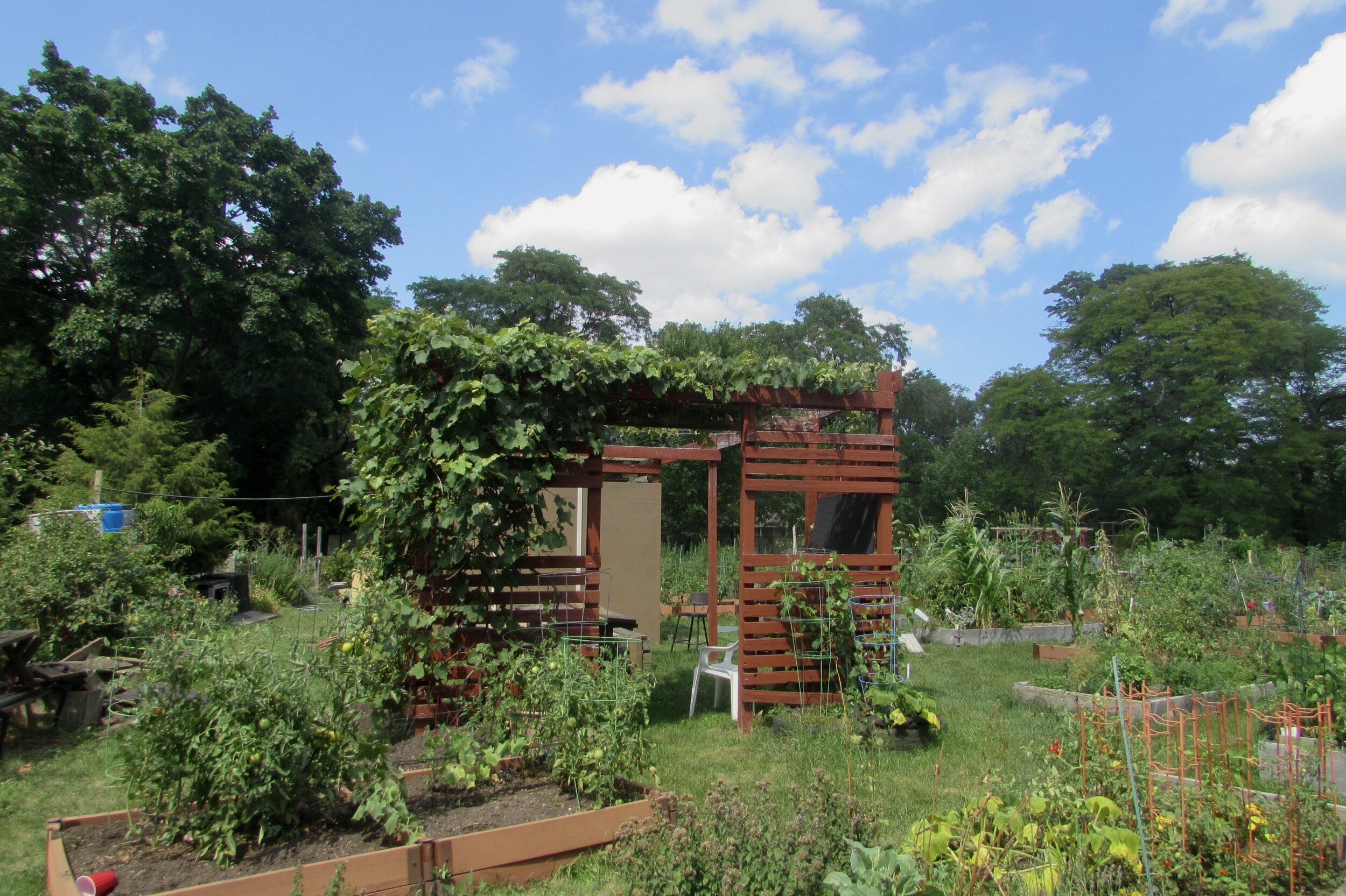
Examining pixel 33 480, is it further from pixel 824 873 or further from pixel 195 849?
pixel 824 873

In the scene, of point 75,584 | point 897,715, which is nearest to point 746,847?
point 897,715

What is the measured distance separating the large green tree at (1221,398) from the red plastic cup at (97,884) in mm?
25897

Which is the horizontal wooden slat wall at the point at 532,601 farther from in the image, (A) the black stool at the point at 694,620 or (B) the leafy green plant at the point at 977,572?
(B) the leafy green plant at the point at 977,572

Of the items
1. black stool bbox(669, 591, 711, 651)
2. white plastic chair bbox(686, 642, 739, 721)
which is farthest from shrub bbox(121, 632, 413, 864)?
black stool bbox(669, 591, 711, 651)

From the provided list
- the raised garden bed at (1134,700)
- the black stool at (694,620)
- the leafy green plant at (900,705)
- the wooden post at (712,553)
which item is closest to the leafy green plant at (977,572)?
the black stool at (694,620)

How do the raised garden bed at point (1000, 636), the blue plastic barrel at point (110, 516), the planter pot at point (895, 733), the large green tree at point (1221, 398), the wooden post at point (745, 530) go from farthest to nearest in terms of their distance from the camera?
the large green tree at point (1221, 398) < the raised garden bed at point (1000, 636) < the blue plastic barrel at point (110, 516) < the wooden post at point (745, 530) < the planter pot at point (895, 733)

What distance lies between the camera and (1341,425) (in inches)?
1007

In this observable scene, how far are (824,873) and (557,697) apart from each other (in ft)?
5.00

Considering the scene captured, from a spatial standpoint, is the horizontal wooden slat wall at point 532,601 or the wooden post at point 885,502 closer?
the horizontal wooden slat wall at point 532,601

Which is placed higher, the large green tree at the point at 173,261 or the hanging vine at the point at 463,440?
the large green tree at the point at 173,261

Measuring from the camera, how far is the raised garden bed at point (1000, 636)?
9.91 m

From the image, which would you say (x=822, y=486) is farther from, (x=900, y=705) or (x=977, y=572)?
(x=977, y=572)

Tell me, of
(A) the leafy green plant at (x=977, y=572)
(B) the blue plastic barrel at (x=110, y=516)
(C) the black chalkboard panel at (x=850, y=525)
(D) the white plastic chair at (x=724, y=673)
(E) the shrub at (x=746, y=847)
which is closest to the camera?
(E) the shrub at (x=746, y=847)

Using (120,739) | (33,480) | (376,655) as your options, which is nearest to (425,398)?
(376,655)
